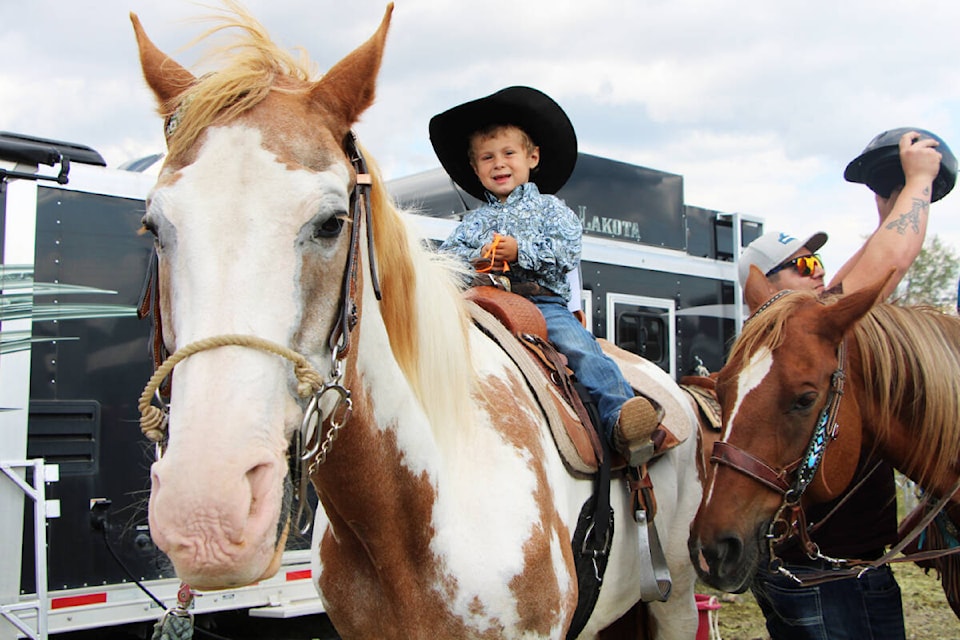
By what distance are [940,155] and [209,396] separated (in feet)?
10.5

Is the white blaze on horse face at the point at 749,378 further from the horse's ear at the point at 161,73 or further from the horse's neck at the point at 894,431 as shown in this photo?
the horse's ear at the point at 161,73

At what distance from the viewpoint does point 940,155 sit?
3.35m

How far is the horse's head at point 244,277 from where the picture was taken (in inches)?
56.2

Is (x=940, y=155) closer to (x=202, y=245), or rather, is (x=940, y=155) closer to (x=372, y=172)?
(x=372, y=172)

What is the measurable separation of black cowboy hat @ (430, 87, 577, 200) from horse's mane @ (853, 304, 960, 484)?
149 centimetres

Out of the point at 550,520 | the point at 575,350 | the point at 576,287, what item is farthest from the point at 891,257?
the point at 550,520

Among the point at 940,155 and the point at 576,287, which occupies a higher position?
the point at 940,155

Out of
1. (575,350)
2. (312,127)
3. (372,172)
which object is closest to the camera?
(312,127)

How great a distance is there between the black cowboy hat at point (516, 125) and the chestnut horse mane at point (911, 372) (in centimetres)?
124

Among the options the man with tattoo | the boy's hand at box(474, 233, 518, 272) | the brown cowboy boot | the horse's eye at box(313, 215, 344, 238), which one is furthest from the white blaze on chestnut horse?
the man with tattoo

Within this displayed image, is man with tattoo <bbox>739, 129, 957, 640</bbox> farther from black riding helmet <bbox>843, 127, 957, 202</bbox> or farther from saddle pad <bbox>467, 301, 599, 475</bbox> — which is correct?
saddle pad <bbox>467, 301, 599, 475</bbox>

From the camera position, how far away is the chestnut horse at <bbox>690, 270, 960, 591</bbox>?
274 centimetres

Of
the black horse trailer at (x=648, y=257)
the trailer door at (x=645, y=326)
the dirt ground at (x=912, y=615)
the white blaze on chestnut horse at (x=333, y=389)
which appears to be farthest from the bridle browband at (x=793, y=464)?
the trailer door at (x=645, y=326)

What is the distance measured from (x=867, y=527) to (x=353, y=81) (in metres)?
2.68
